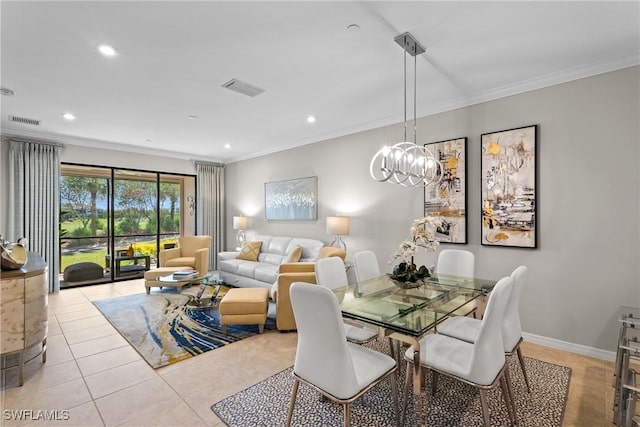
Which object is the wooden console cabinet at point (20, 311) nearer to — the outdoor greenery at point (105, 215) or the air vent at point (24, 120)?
the air vent at point (24, 120)

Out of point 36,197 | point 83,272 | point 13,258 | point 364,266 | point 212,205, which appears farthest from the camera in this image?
point 212,205

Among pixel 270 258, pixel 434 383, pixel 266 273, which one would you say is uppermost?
pixel 270 258

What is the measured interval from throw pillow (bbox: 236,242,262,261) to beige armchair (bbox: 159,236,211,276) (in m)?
0.65

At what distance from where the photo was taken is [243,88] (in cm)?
335

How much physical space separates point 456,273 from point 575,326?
1182mm

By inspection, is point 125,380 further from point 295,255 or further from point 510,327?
point 510,327

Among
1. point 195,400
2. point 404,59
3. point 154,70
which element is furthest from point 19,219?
point 404,59

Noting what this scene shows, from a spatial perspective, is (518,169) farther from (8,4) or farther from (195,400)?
(8,4)

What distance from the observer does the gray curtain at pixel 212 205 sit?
717 centimetres

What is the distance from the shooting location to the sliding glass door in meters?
5.70

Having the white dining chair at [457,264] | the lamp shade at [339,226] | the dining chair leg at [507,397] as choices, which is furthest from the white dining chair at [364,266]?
the dining chair leg at [507,397]

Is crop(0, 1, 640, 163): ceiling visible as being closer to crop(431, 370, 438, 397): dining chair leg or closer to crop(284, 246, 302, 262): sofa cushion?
crop(284, 246, 302, 262): sofa cushion

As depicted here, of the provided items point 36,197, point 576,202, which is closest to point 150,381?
point 576,202

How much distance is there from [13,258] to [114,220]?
3968 millimetres
